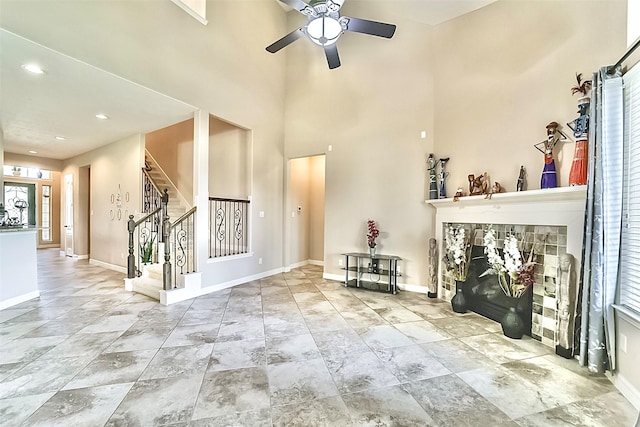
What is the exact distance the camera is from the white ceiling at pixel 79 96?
2928 mm

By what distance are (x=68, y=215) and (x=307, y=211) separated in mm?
7255

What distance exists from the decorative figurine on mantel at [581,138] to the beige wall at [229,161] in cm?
464

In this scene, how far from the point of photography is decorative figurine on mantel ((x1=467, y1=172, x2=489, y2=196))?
3561 mm

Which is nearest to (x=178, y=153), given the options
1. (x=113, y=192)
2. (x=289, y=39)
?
(x=113, y=192)

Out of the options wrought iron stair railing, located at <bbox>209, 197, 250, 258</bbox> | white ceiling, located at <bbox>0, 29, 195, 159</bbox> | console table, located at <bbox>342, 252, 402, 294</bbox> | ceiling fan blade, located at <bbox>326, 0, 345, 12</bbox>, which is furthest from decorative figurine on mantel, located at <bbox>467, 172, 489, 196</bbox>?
white ceiling, located at <bbox>0, 29, 195, 159</bbox>

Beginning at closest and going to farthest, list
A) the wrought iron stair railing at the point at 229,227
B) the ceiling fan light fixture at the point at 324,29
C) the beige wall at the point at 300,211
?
the ceiling fan light fixture at the point at 324,29
the wrought iron stair railing at the point at 229,227
the beige wall at the point at 300,211

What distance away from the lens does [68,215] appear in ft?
26.5

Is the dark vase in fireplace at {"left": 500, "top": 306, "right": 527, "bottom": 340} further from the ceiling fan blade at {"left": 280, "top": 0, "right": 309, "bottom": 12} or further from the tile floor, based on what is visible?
the ceiling fan blade at {"left": 280, "top": 0, "right": 309, "bottom": 12}

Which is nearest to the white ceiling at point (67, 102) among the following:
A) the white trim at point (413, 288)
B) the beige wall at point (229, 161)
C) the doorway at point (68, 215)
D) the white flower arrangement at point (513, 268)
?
the beige wall at point (229, 161)

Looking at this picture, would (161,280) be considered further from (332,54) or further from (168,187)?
(332,54)

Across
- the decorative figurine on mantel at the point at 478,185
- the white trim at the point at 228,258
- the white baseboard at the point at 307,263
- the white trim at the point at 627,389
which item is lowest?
the white baseboard at the point at 307,263

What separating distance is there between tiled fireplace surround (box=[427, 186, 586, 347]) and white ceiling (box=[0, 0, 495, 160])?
278 centimetres

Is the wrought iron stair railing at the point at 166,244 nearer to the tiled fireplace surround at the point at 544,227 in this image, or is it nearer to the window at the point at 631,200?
the tiled fireplace surround at the point at 544,227

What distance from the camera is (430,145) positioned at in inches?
173
